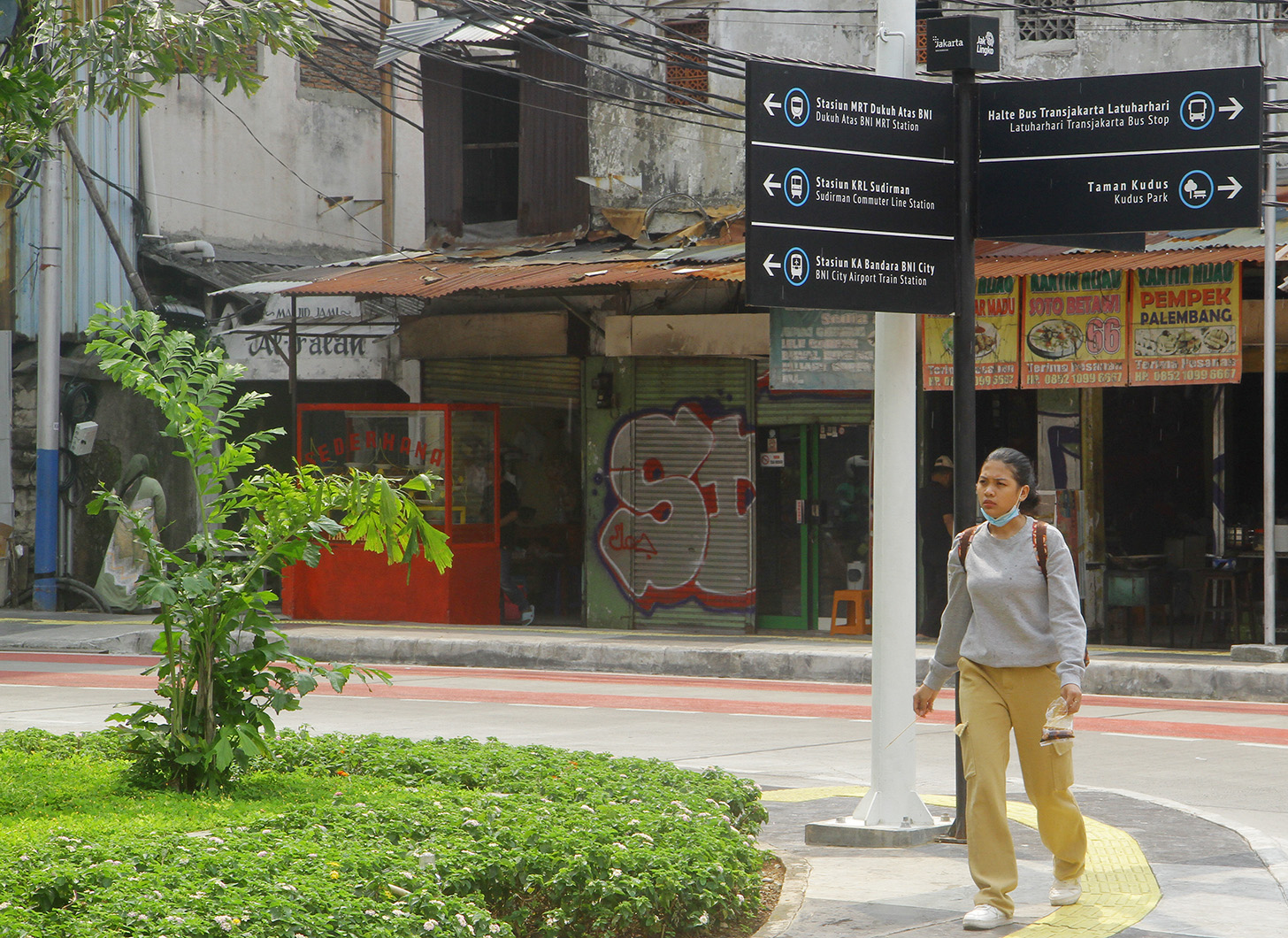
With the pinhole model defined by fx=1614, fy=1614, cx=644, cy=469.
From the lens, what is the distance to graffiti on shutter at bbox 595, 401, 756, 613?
695 inches

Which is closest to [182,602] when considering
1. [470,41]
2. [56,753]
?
[56,753]

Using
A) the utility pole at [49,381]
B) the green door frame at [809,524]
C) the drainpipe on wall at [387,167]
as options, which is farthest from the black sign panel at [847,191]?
the drainpipe on wall at [387,167]

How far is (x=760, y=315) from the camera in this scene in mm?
17219

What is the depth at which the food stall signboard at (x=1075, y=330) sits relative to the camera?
14.7m

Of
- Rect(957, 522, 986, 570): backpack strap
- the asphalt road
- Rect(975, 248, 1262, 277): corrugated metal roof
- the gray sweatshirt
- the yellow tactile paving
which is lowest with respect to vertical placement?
the asphalt road

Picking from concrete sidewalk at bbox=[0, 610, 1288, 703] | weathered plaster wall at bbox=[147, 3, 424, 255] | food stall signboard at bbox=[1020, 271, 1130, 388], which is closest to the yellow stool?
concrete sidewalk at bbox=[0, 610, 1288, 703]

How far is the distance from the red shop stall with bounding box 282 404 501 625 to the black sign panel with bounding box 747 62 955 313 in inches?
454

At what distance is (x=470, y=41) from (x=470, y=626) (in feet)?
21.9

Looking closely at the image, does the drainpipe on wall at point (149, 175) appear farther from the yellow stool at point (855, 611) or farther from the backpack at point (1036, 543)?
the backpack at point (1036, 543)

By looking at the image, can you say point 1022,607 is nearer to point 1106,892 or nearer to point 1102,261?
point 1106,892

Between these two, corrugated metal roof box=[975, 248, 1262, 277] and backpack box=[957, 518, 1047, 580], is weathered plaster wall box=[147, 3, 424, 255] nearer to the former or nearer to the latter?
corrugated metal roof box=[975, 248, 1262, 277]

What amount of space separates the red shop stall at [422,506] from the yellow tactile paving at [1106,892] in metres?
11.3

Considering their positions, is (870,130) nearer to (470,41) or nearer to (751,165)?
(751,165)

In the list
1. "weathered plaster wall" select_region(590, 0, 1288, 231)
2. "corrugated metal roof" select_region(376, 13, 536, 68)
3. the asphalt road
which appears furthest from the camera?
"corrugated metal roof" select_region(376, 13, 536, 68)
